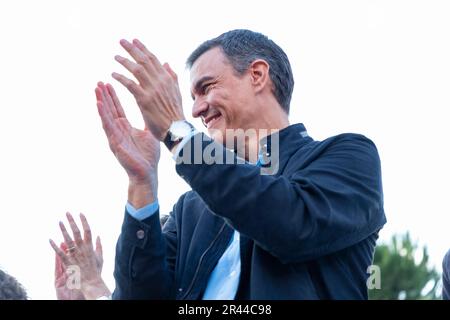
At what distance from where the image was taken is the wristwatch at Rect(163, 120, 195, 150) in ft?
10.6

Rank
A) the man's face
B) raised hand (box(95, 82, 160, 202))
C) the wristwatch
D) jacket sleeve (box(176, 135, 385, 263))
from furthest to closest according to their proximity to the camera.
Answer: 1. the man's face
2. raised hand (box(95, 82, 160, 202))
3. the wristwatch
4. jacket sleeve (box(176, 135, 385, 263))

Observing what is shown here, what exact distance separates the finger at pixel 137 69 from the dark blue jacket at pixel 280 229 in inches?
14.2

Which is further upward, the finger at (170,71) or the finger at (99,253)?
the finger at (170,71)

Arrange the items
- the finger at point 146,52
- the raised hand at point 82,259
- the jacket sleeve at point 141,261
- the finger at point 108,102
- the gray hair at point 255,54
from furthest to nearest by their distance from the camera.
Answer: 1. the raised hand at point 82,259
2. the gray hair at point 255,54
3. the finger at point 108,102
4. the jacket sleeve at point 141,261
5. the finger at point 146,52

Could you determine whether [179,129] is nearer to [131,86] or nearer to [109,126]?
[131,86]

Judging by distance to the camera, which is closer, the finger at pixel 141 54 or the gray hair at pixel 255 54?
the finger at pixel 141 54

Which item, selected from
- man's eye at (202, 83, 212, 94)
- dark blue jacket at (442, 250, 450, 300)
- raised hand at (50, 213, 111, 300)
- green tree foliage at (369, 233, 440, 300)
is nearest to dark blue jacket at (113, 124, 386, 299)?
man's eye at (202, 83, 212, 94)

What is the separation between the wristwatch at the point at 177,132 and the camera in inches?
127

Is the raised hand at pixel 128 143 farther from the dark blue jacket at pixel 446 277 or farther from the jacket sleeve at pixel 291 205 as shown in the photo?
the dark blue jacket at pixel 446 277

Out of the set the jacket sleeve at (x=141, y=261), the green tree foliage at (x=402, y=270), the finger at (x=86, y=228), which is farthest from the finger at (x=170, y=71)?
the green tree foliage at (x=402, y=270)

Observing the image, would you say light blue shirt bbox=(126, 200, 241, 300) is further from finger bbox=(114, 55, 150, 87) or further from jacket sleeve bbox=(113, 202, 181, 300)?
finger bbox=(114, 55, 150, 87)

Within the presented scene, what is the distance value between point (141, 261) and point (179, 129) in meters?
0.62

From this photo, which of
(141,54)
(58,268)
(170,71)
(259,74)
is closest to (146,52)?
(141,54)
